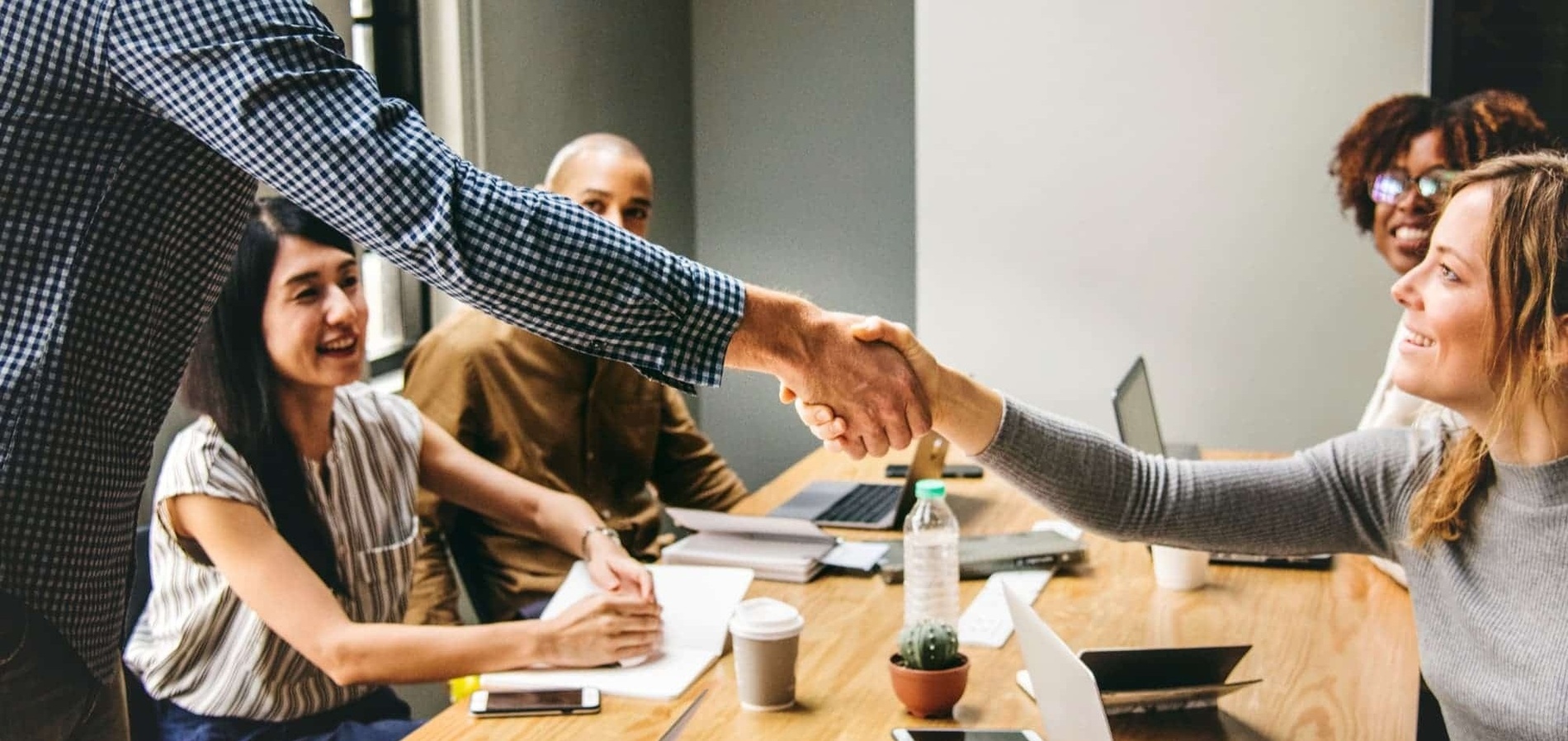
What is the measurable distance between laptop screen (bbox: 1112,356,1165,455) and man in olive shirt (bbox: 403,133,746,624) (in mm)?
891

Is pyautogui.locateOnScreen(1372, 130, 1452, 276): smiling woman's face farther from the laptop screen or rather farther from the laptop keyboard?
the laptop keyboard

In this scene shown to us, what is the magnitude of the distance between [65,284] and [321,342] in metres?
0.81

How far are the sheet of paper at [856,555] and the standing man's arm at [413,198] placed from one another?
676mm

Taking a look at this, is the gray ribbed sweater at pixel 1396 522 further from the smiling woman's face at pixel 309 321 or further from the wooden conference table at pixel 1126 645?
the smiling woman's face at pixel 309 321

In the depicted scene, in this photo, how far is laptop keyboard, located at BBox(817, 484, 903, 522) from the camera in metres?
2.48

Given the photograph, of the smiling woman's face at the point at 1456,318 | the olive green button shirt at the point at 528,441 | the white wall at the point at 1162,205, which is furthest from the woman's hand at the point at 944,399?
the white wall at the point at 1162,205

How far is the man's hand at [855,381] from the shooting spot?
1595mm

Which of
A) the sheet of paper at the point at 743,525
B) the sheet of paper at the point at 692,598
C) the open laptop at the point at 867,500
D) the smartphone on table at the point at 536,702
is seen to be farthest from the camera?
the open laptop at the point at 867,500

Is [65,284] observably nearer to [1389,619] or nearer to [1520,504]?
[1520,504]

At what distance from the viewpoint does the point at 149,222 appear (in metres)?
1.21

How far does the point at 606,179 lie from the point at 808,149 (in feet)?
6.14

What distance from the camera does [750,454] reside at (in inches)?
189

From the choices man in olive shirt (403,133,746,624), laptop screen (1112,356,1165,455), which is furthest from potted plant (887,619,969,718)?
man in olive shirt (403,133,746,624)

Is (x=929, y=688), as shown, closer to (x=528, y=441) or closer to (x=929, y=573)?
(x=929, y=573)
